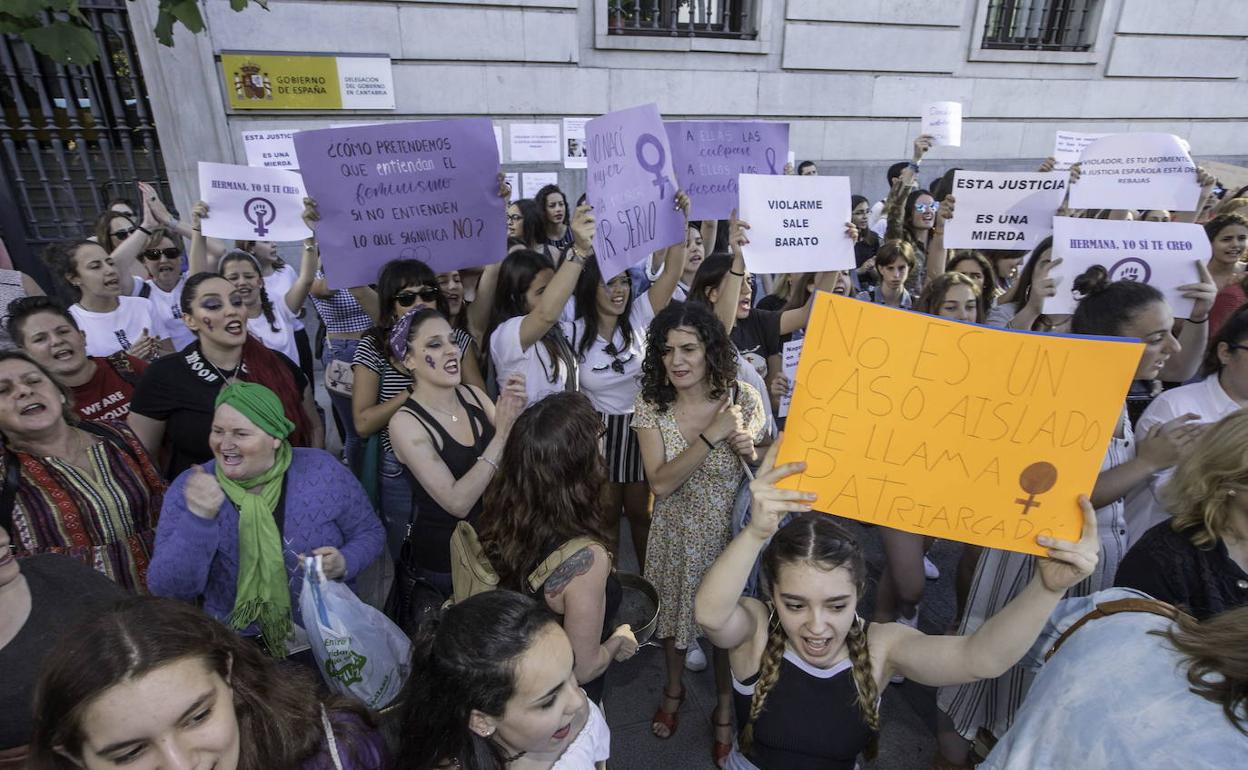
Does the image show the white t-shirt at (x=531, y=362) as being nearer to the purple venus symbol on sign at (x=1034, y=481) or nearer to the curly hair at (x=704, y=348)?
the curly hair at (x=704, y=348)

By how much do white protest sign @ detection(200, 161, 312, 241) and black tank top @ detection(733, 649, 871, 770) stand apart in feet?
12.6

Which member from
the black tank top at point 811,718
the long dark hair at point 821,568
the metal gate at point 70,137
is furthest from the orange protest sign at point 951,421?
the metal gate at point 70,137

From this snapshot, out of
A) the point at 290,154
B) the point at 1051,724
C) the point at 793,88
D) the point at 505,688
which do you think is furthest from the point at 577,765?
the point at 793,88

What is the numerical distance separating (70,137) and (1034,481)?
9.15m

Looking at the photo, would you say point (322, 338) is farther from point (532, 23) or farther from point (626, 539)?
point (532, 23)

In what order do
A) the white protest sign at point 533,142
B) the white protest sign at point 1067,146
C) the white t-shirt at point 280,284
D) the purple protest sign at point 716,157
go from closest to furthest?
1. the purple protest sign at point 716,157
2. the white t-shirt at point 280,284
3. the white protest sign at point 1067,146
4. the white protest sign at point 533,142

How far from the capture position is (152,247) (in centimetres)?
441

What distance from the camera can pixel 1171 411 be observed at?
2338 millimetres

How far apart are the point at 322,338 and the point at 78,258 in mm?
1796

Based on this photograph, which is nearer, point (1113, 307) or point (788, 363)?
point (1113, 307)

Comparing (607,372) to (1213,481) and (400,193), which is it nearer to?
(400,193)

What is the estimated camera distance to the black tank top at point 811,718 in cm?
174

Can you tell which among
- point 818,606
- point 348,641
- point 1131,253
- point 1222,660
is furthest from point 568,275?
point 1131,253

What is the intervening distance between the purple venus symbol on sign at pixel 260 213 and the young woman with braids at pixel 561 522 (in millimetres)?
2965
